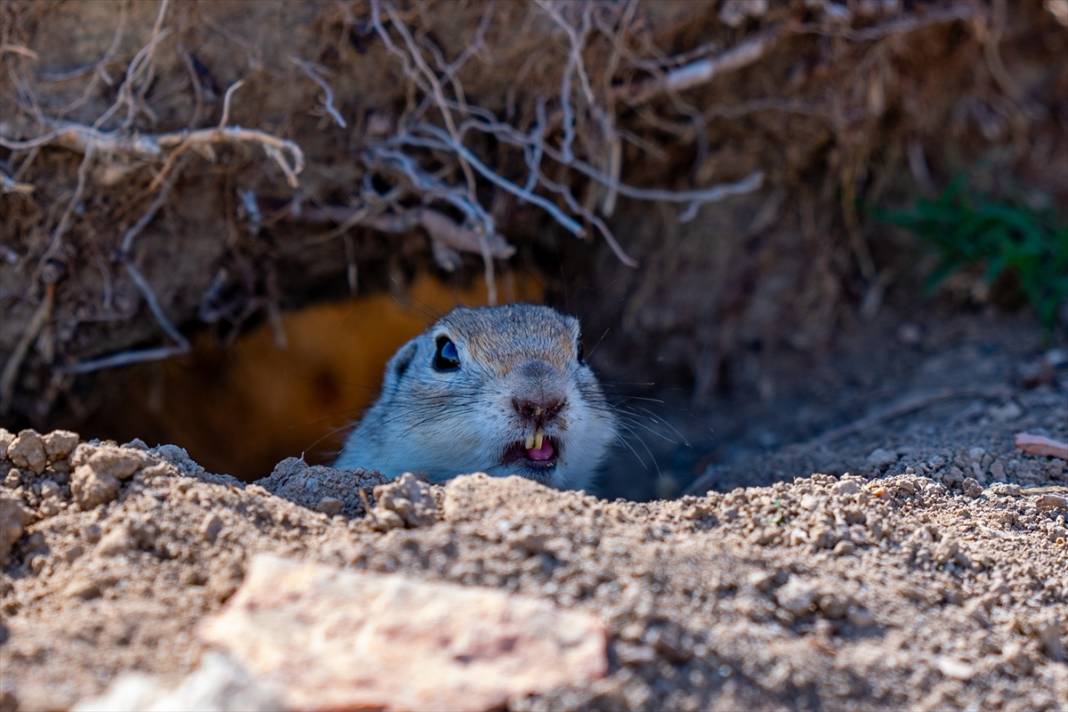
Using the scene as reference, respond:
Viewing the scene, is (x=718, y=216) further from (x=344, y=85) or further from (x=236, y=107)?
(x=236, y=107)

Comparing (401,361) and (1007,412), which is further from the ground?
(401,361)

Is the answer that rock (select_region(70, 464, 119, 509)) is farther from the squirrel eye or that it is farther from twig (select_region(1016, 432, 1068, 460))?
twig (select_region(1016, 432, 1068, 460))

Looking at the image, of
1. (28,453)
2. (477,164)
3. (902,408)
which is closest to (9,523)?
(28,453)

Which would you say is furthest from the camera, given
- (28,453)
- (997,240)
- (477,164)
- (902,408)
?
(997,240)

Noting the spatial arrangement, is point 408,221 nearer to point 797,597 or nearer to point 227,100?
point 227,100

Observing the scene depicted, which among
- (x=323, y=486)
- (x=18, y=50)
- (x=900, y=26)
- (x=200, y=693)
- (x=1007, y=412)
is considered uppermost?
(x=18, y=50)

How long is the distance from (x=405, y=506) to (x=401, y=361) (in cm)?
266

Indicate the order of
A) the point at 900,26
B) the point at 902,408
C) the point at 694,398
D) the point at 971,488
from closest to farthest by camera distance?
the point at 971,488, the point at 902,408, the point at 900,26, the point at 694,398

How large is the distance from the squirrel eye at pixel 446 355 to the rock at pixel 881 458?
203 centimetres

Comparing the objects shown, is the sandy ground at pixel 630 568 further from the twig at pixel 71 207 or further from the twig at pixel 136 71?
the twig at pixel 136 71

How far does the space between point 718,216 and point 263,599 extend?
15.3 ft

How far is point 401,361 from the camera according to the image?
588 centimetres

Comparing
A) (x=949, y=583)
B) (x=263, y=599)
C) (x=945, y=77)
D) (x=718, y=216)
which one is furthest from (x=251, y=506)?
(x=945, y=77)

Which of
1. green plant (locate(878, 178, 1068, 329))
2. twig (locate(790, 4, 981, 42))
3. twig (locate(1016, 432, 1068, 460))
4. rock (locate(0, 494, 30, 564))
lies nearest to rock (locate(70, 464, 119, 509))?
rock (locate(0, 494, 30, 564))
